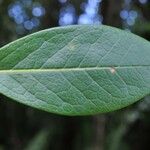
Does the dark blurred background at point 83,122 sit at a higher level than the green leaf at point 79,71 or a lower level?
lower

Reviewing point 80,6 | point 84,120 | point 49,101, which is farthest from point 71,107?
point 80,6

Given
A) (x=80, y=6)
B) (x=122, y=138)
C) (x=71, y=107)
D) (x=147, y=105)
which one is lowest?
(x=122, y=138)

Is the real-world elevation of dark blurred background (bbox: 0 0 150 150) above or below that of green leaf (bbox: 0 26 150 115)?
below

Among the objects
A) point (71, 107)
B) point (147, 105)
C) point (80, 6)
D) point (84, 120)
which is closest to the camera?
point (71, 107)

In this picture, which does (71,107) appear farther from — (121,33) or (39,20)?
(39,20)

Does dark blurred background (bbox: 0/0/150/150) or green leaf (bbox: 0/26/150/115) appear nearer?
green leaf (bbox: 0/26/150/115)
